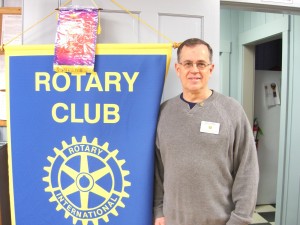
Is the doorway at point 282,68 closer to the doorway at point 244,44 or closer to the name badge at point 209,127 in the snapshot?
the doorway at point 244,44

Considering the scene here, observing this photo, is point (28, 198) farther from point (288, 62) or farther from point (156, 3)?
point (288, 62)

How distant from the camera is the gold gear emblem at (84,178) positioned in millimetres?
1419

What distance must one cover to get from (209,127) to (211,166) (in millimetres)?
162

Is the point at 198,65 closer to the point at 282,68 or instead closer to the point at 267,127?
the point at 282,68

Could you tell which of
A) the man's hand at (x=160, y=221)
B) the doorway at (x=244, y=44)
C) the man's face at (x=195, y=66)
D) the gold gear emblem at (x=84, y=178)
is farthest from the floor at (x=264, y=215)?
the man's face at (x=195, y=66)

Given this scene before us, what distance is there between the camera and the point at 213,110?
1282 millimetres

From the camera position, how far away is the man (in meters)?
1.24

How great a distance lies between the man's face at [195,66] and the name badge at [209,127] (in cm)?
15

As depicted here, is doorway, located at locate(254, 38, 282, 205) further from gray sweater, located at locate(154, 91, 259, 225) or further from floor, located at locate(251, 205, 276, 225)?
gray sweater, located at locate(154, 91, 259, 225)

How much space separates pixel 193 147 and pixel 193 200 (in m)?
0.22

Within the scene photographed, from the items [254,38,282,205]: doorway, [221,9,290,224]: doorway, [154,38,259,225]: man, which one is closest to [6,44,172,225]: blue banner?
Result: [154,38,259,225]: man

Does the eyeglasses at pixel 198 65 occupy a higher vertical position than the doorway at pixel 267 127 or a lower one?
higher

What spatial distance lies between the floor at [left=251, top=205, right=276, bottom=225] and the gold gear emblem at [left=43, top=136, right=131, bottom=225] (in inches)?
91.4

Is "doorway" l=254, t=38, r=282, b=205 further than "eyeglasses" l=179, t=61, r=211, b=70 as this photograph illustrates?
Yes
